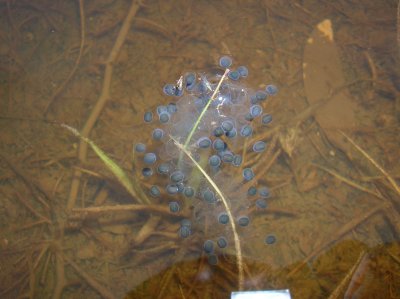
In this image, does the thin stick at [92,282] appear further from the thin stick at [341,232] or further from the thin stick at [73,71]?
the thin stick at [73,71]

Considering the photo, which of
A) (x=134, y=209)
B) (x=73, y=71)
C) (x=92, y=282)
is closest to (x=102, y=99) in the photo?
(x=73, y=71)

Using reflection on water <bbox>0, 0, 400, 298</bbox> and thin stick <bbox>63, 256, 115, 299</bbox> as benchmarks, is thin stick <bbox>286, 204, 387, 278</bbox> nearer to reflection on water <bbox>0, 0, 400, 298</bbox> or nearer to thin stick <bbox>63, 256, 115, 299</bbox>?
reflection on water <bbox>0, 0, 400, 298</bbox>

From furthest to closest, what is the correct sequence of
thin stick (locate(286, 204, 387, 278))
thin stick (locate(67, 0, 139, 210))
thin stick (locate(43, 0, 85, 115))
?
thin stick (locate(43, 0, 85, 115)) < thin stick (locate(67, 0, 139, 210)) < thin stick (locate(286, 204, 387, 278))

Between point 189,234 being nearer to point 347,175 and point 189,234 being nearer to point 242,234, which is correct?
point 242,234

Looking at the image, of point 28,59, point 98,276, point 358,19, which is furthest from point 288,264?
point 28,59

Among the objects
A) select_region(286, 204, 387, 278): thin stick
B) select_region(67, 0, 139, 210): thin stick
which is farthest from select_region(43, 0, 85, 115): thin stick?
select_region(286, 204, 387, 278): thin stick

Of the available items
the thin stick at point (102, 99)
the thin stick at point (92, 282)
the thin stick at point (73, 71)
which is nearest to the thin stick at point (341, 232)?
the thin stick at point (92, 282)

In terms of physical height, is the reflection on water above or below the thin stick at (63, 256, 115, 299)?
above
